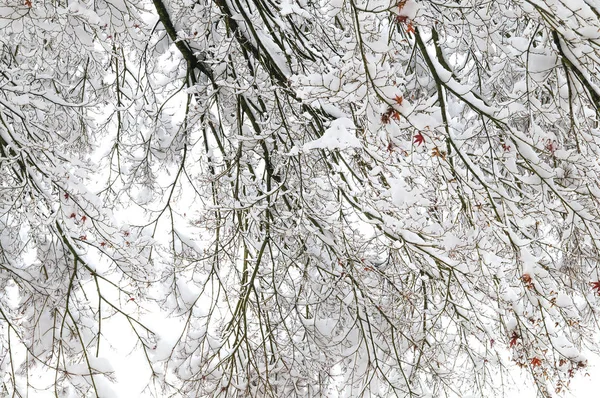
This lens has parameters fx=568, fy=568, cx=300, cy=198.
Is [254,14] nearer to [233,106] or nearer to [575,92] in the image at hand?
[233,106]

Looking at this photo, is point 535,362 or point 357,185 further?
point 357,185

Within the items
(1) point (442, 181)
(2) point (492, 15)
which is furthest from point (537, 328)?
(2) point (492, 15)

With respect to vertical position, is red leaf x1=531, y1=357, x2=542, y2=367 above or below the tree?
below

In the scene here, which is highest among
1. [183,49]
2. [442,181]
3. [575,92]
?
[183,49]

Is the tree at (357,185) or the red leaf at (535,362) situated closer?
the tree at (357,185)

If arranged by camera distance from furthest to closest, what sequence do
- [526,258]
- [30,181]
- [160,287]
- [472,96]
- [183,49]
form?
[160,287], [183,49], [30,181], [472,96], [526,258]

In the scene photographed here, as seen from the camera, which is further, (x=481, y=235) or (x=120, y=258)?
(x=120, y=258)

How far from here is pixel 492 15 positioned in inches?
161

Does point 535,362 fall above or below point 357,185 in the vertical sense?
below

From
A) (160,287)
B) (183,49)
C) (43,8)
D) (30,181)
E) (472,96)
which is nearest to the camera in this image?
(43,8)

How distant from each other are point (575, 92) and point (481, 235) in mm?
979

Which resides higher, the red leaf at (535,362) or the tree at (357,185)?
the tree at (357,185)

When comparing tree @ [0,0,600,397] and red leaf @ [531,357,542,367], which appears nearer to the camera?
tree @ [0,0,600,397]

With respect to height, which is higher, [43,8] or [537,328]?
[43,8]
